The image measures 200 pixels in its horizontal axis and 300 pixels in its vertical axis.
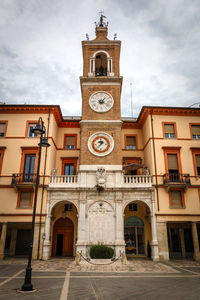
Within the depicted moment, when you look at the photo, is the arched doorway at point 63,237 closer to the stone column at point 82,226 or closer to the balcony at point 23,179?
the stone column at point 82,226

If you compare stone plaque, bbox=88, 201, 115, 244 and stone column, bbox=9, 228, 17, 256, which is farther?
stone column, bbox=9, 228, 17, 256

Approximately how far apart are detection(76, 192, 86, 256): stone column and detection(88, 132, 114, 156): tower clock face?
471cm

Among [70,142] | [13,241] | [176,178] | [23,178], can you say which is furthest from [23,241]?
[176,178]

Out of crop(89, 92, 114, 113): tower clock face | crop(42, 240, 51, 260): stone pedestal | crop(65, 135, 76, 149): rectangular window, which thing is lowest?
crop(42, 240, 51, 260): stone pedestal

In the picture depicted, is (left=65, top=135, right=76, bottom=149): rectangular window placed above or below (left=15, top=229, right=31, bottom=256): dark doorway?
above

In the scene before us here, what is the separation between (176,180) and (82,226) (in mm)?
10515

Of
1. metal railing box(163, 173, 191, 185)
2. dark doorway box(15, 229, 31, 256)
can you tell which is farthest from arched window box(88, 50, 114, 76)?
dark doorway box(15, 229, 31, 256)

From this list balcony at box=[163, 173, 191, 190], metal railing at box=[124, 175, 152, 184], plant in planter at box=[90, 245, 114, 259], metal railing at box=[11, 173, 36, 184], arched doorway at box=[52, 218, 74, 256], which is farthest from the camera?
arched doorway at box=[52, 218, 74, 256]

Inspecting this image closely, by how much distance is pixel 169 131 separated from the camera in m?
25.2

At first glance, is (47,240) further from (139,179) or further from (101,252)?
(139,179)

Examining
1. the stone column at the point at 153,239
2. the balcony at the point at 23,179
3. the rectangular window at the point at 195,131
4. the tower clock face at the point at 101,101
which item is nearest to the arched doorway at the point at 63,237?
the balcony at the point at 23,179

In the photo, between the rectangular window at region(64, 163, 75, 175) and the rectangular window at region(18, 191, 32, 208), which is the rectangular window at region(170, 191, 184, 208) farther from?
the rectangular window at region(18, 191, 32, 208)

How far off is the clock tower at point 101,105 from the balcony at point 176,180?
497 centimetres

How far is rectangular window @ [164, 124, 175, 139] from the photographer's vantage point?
25.0m
